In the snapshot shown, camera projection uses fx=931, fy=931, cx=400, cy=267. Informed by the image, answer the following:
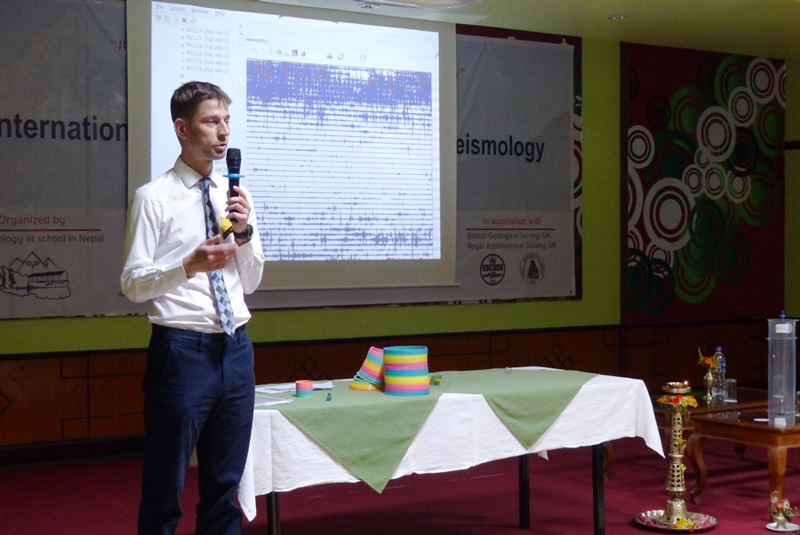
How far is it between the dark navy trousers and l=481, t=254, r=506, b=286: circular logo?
3981mm

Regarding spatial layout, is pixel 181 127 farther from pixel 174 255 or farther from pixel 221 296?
pixel 221 296

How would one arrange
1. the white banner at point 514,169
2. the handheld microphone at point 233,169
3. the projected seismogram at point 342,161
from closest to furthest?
1. the handheld microphone at point 233,169
2. the projected seismogram at point 342,161
3. the white banner at point 514,169

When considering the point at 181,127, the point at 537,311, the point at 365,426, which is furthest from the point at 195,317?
the point at 537,311

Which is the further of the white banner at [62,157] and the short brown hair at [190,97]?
the white banner at [62,157]

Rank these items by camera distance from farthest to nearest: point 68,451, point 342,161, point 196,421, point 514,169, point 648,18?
point 514,169, point 648,18, point 342,161, point 68,451, point 196,421

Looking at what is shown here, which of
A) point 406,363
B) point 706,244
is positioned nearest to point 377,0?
point 406,363

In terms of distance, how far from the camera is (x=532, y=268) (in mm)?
6547

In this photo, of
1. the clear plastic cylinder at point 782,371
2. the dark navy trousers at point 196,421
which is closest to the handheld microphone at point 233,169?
the dark navy trousers at point 196,421

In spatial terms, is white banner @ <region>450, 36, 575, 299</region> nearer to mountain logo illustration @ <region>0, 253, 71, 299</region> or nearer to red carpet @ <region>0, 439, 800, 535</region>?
red carpet @ <region>0, 439, 800, 535</region>

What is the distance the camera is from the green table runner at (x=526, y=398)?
3.17 m

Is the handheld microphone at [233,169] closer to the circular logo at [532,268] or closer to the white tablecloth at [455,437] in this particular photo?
the white tablecloth at [455,437]

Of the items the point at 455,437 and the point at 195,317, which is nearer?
the point at 195,317

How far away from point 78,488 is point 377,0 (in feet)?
9.10

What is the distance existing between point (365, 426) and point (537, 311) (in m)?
3.88
